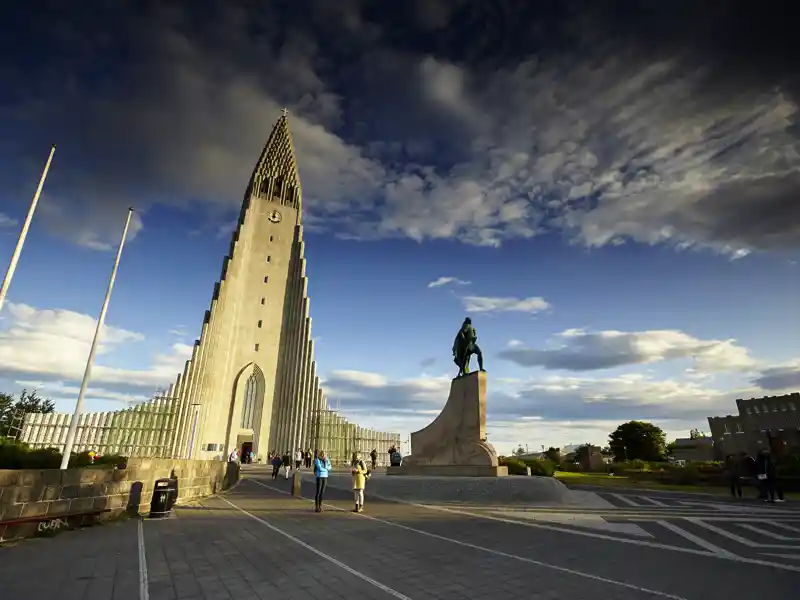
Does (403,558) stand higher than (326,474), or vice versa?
(326,474)

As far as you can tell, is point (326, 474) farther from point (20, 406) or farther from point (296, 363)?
point (20, 406)

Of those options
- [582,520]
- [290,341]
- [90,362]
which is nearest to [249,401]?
[290,341]

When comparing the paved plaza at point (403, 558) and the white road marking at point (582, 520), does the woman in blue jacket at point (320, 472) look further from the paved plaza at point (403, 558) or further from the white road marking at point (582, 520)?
the white road marking at point (582, 520)

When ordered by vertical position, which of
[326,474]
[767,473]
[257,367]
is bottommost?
[767,473]

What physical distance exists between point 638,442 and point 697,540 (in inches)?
2525

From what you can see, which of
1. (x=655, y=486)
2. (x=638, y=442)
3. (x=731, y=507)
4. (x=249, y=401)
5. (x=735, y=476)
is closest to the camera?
(x=731, y=507)

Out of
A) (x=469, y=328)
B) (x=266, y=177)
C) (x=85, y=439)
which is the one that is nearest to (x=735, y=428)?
(x=469, y=328)

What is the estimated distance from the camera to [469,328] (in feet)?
76.0

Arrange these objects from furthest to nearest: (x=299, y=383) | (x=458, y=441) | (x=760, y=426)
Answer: (x=299, y=383) < (x=760, y=426) < (x=458, y=441)

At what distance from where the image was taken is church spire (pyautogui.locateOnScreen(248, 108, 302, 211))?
5578 cm

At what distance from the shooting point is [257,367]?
47.8 metres

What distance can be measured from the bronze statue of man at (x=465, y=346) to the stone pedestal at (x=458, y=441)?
88 centimetres

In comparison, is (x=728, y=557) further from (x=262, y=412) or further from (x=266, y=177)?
(x=266, y=177)

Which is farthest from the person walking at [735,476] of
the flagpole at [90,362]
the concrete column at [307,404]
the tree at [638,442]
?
the tree at [638,442]
